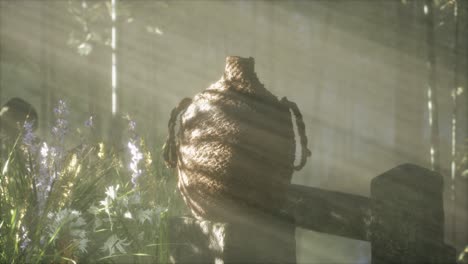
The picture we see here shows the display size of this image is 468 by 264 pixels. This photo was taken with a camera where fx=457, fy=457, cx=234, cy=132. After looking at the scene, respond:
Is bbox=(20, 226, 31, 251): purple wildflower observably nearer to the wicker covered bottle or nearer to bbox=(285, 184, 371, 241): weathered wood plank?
the wicker covered bottle

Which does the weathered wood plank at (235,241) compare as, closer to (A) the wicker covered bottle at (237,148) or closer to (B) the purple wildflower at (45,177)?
(A) the wicker covered bottle at (237,148)

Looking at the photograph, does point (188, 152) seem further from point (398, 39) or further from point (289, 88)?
point (289, 88)

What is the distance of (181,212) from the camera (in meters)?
3.22

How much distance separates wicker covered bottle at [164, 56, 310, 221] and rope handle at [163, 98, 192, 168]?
106 millimetres

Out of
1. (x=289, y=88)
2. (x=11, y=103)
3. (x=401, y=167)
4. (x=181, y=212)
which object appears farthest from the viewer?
(x=289, y=88)

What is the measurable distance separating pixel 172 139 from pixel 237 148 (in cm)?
45

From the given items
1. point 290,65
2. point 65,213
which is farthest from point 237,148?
point 290,65

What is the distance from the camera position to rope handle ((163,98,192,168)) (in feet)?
7.54

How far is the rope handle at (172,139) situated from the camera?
Answer: 7.54ft

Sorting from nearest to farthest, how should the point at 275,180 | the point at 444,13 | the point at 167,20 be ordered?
the point at 275,180, the point at 444,13, the point at 167,20

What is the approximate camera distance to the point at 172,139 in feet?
7.66

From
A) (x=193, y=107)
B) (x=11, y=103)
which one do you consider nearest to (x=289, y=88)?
(x=11, y=103)

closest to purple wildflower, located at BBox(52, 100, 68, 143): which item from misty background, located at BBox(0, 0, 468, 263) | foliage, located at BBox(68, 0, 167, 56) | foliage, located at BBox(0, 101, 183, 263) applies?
foliage, located at BBox(0, 101, 183, 263)

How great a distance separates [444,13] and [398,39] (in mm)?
4258
